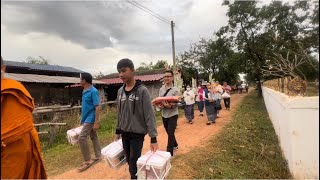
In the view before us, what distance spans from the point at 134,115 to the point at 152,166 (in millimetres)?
666

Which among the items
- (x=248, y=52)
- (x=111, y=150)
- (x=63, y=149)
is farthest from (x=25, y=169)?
(x=248, y=52)

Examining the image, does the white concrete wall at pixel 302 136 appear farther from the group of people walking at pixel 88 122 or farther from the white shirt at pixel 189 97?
the white shirt at pixel 189 97

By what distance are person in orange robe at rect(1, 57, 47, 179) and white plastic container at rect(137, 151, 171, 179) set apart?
1343 mm

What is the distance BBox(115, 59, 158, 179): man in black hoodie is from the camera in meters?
4.04

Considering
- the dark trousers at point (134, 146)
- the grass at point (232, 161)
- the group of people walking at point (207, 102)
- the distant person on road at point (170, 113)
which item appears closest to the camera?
the dark trousers at point (134, 146)

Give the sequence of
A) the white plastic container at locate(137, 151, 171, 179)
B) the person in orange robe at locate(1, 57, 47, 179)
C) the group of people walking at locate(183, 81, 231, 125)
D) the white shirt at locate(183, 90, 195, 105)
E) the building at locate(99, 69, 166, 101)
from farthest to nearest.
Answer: the building at locate(99, 69, 166, 101) < the white shirt at locate(183, 90, 195, 105) < the group of people walking at locate(183, 81, 231, 125) < the white plastic container at locate(137, 151, 171, 179) < the person in orange robe at locate(1, 57, 47, 179)

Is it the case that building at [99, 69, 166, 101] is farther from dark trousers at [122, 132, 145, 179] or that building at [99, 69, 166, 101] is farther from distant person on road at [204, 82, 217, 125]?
dark trousers at [122, 132, 145, 179]

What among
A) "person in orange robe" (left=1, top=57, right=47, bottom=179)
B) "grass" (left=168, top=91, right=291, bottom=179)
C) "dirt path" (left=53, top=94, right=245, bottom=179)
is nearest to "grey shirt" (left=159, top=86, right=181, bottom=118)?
"grass" (left=168, top=91, right=291, bottom=179)

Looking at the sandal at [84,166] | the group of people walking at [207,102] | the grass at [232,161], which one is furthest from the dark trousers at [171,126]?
the group of people walking at [207,102]

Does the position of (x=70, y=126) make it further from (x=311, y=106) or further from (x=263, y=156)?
(x=311, y=106)

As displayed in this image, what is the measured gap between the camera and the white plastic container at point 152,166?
3951 millimetres

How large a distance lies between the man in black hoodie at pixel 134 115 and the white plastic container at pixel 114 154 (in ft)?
1.14

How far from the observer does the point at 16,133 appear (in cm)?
278

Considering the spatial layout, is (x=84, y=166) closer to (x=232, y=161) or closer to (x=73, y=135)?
(x=73, y=135)
